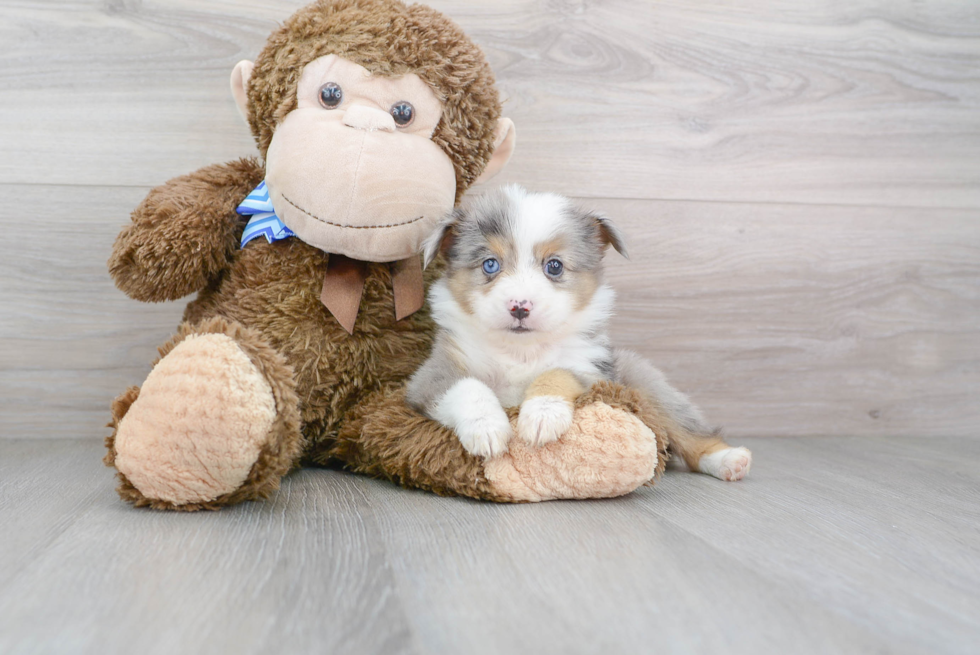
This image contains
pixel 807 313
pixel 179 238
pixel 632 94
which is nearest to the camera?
pixel 179 238

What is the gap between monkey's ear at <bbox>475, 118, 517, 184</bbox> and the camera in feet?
5.32

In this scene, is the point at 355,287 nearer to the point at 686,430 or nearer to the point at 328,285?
the point at 328,285

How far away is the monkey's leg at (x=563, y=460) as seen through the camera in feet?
4.21

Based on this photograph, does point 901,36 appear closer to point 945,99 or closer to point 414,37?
point 945,99

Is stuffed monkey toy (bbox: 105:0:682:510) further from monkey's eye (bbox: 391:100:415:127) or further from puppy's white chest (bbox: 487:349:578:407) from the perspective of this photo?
puppy's white chest (bbox: 487:349:578:407)

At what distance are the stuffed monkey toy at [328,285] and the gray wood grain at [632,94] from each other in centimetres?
36

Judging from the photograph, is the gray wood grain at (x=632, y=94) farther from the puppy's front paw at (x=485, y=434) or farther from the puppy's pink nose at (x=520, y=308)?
the puppy's front paw at (x=485, y=434)

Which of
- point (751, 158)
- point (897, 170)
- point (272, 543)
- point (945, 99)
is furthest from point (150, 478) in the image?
point (945, 99)

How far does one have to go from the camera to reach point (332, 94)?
56.7 inches

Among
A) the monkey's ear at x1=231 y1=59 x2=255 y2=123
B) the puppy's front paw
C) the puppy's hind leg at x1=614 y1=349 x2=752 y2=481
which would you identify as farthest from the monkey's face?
the puppy's hind leg at x1=614 y1=349 x2=752 y2=481

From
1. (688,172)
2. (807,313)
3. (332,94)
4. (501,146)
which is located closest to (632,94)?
(688,172)

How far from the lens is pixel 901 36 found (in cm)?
212

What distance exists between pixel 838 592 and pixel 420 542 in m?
0.54

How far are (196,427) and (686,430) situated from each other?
3.18 ft
